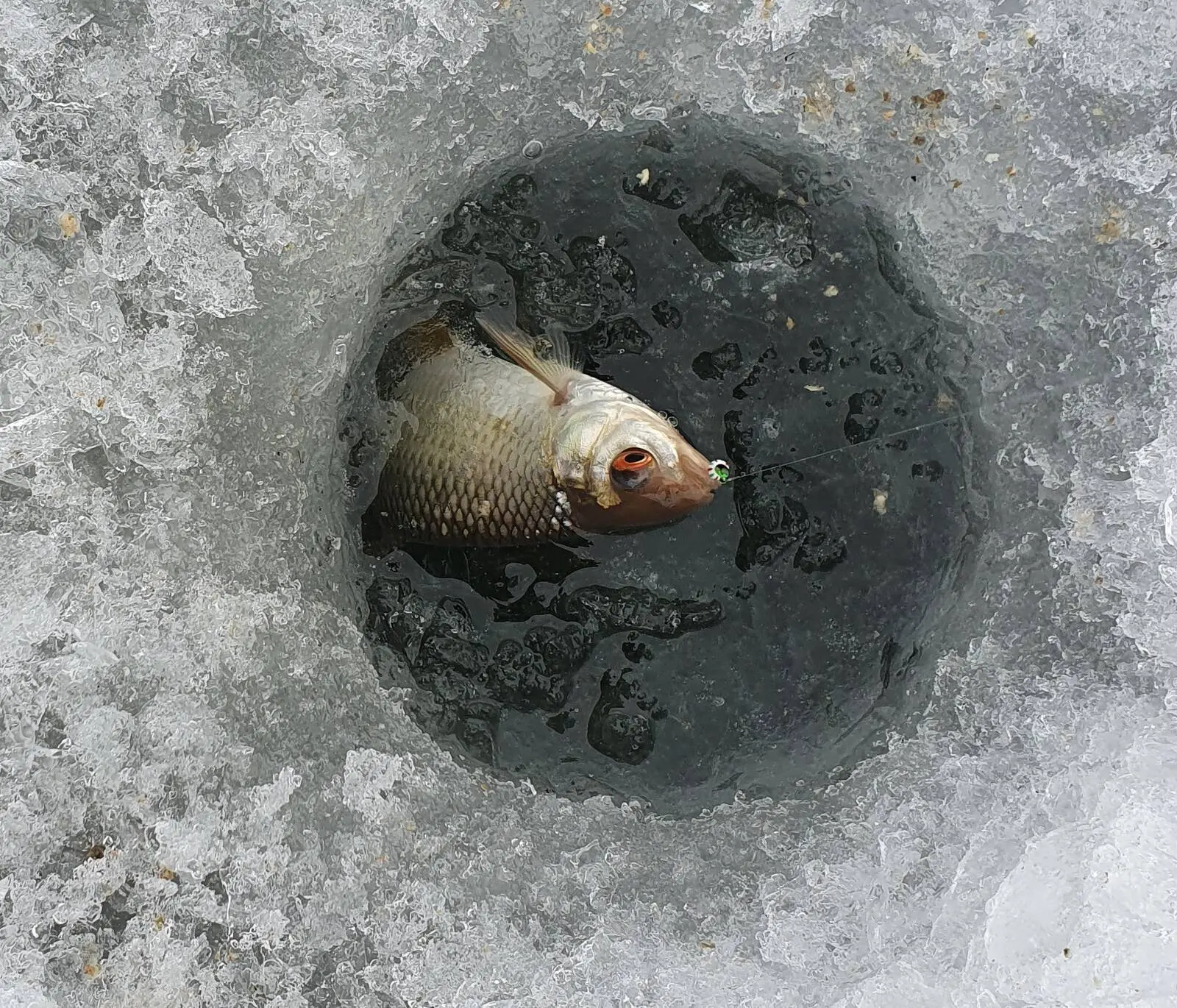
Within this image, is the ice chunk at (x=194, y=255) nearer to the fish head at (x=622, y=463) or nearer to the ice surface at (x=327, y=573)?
the ice surface at (x=327, y=573)

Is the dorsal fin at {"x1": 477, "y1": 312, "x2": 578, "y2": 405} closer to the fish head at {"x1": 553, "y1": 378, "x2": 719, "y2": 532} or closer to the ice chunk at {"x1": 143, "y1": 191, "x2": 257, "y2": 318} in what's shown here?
the fish head at {"x1": 553, "y1": 378, "x2": 719, "y2": 532}

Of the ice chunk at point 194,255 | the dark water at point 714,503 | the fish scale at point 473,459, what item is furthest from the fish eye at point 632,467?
the ice chunk at point 194,255

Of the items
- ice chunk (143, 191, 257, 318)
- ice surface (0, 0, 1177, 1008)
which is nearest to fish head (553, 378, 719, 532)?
ice surface (0, 0, 1177, 1008)

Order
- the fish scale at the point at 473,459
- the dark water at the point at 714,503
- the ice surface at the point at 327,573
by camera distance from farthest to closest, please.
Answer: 1. the dark water at the point at 714,503
2. the fish scale at the point at 473,459
3. the ice surface at the point at 327,573

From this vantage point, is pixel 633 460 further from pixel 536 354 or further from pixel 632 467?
pixel 536 354

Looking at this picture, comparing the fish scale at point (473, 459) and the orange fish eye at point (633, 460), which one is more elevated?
the orange fish eye at point (633, 460)

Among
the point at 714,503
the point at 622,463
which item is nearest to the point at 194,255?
the point at 622,463

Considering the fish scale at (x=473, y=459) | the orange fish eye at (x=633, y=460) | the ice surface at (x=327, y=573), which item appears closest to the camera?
the ice surface at (x=327, y=573)

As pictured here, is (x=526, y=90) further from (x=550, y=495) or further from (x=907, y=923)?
(x=907, y=923)
